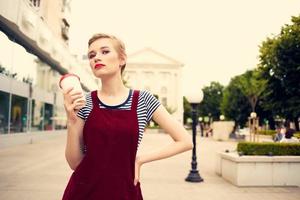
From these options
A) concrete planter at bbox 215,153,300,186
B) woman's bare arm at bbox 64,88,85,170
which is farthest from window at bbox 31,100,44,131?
woman's bare arm at bbox 64,88,85,170

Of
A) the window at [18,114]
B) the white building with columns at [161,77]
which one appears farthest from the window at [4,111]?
the white building with columns at [161,77]

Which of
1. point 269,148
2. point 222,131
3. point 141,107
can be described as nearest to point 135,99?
point 141,107

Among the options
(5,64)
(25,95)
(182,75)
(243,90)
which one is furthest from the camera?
(182,75)

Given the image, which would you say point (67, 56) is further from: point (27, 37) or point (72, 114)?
point (72, 114)

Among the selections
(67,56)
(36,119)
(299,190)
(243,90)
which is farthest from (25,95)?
(243,90)

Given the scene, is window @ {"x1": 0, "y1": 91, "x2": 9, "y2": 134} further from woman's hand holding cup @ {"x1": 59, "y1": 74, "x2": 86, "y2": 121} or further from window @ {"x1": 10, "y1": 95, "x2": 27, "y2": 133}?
woman's hand holding cup @ {"x1": 59, "y1": 74, "x2": 86, "y2": 121}

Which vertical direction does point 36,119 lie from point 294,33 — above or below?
below

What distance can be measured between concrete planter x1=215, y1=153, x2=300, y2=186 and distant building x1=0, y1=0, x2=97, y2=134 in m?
10.2

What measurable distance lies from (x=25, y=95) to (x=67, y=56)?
7799 millimetres

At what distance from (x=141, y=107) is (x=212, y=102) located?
9478 centimetres

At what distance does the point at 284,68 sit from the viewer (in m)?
23.7

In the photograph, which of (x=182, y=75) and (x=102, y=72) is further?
(x=182, y=75)

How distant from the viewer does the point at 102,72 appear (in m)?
2.19

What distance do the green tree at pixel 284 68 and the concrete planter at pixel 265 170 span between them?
1427cm
